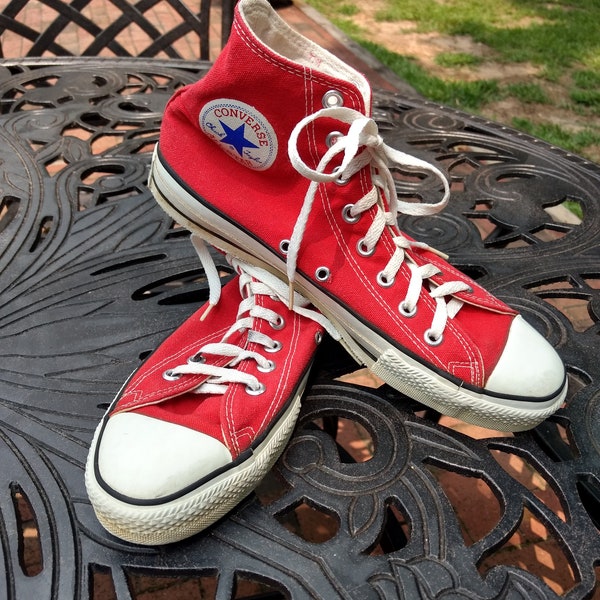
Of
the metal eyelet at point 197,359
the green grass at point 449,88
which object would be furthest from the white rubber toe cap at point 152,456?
the green grass at point 449,88

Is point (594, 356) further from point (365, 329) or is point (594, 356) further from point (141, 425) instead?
point (141, 425)

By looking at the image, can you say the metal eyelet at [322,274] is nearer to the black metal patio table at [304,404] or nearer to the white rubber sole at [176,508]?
the black metal patio table at [304,404]

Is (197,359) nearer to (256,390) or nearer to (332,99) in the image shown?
(256,390)

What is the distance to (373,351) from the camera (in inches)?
33.6

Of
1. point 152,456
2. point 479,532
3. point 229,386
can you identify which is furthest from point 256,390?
point 479,532

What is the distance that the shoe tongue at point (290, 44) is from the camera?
2.59ft

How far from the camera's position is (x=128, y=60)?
178 cm

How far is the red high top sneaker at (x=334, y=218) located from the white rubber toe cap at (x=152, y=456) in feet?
0.92

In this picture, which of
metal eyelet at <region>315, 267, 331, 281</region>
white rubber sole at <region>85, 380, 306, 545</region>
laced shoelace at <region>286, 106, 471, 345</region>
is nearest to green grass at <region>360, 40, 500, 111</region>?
laced shoelace at <region>286, 106, 471, 345</region>

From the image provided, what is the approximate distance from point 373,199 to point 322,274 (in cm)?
14

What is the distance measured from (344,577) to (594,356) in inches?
20.8

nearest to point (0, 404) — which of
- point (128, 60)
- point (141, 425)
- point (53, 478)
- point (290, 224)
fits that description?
A: point (53, 478)

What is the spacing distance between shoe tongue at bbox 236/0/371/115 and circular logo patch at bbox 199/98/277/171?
0.29 ft

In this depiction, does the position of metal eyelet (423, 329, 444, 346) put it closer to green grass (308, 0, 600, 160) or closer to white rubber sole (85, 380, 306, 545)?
white rubber sole (85, 380, 306, 545)
